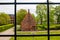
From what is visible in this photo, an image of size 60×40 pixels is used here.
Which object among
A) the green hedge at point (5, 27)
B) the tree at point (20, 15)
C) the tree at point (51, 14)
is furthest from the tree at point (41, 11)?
the green hedge at point (5, 27)

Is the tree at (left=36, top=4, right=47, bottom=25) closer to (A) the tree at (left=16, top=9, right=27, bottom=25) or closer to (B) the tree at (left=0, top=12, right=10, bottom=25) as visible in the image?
→ (A) the tree at (left=16, top=9, right=27, bottom=25)

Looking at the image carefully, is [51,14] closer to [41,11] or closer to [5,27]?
[41,11]

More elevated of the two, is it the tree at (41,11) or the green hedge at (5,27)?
the tree at (41,11)

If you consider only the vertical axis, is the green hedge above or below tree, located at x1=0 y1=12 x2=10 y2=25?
below

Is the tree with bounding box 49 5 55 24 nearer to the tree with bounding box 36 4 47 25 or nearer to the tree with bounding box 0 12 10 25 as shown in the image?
the tree with bounding box 36 4 47 25

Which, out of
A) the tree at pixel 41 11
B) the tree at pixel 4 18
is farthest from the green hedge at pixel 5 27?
the tree at pixel 41 11

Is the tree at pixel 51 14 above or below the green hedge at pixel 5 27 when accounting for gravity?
above

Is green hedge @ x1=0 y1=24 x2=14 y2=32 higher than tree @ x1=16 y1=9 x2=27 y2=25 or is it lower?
lower

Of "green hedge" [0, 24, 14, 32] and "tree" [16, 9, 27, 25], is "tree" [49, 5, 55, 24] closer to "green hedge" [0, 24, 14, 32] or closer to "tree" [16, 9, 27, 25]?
"tree" [16, 9, 27, 25]

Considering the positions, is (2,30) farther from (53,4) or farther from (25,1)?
(53,4)

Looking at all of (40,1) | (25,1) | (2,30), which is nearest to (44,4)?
(40,1)

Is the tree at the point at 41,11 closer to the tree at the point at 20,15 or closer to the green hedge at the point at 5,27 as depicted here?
the tree at the point at 20,15

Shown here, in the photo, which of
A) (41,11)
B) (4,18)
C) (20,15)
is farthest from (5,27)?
(41,11)

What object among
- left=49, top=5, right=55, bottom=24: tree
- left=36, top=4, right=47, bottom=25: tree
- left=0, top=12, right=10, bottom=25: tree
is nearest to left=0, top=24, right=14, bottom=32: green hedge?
left=0, top=12, right=10, bottom=25: tree
